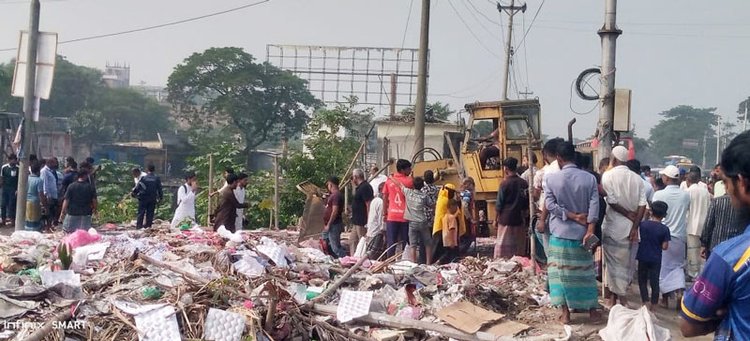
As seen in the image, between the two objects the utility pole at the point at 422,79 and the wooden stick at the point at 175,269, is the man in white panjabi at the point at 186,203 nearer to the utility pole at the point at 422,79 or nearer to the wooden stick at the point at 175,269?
the utility pole at the point at 422,79

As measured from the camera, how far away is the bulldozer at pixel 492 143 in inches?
488

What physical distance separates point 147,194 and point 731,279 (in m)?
12.5

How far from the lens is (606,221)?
25.0 feet

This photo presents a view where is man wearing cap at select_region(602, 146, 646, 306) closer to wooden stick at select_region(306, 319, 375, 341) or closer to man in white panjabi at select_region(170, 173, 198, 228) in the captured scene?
wooden stick at select_region(306, 319, 375, 341)

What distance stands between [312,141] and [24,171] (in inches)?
496

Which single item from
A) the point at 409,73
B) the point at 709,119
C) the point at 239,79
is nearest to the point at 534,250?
the point at 409,73

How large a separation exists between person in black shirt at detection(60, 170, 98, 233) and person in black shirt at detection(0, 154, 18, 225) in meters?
3.69

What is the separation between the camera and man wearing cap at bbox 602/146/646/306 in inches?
295

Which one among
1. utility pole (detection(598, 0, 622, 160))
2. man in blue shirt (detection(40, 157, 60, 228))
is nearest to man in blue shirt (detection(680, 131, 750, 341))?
utility pole (detection(598, 0, 622, 160))

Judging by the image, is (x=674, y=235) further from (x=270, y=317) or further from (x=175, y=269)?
(x=175, y=269)

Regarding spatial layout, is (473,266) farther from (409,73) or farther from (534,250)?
(409,73)

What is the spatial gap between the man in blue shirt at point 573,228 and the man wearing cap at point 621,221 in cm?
49

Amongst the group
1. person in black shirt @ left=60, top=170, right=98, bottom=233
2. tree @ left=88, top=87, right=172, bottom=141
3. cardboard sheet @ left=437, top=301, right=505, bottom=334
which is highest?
tree @ left=88, top=87, right=172, bottom=141

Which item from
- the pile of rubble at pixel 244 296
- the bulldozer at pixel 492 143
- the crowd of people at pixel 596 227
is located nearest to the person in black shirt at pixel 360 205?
the crowd of people at pixel 596 227
